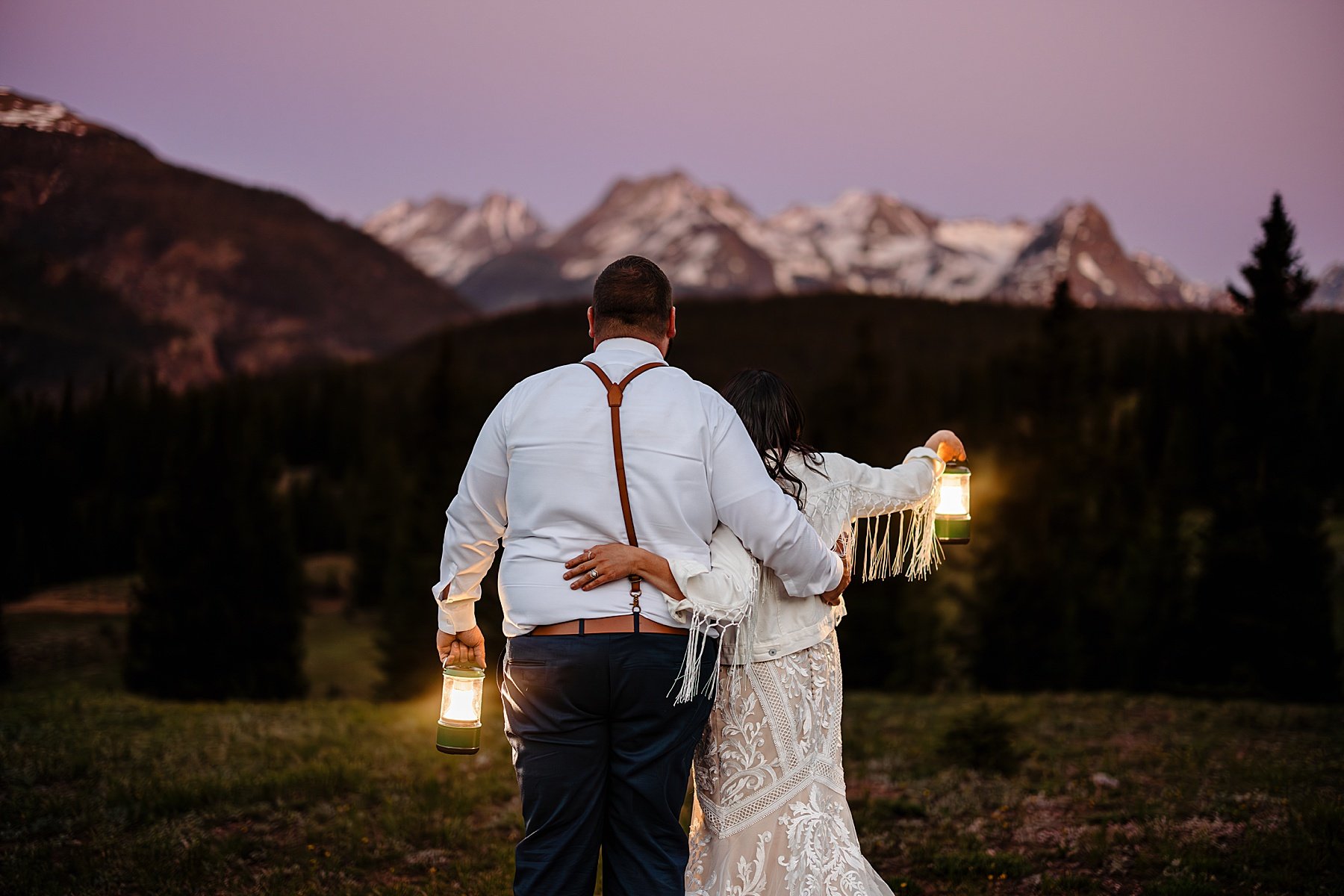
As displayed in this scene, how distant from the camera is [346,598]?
7081 centimetres

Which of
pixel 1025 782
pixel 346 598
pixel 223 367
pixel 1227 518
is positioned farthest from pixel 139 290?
pixel 223 367

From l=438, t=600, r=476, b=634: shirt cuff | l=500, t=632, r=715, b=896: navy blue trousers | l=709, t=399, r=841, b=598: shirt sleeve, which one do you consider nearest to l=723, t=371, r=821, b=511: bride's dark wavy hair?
l=709, t=399, r=841, b=598: shirt sleeve

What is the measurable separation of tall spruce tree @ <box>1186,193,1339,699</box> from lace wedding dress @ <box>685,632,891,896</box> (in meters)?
25.6

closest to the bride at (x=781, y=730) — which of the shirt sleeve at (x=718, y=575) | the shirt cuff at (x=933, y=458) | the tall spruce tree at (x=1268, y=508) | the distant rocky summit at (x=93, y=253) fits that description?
the shirt sleeve at (x=718, y=575)

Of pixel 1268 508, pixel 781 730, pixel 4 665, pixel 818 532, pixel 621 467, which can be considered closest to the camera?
pixel 621 467

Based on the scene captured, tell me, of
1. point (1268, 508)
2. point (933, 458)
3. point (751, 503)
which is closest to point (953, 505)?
point (933, 458)

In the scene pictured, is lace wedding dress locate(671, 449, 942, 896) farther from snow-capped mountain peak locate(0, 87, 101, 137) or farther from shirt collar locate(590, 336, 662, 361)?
snow-capped mountain peak locate(0, 87, 101, 137)

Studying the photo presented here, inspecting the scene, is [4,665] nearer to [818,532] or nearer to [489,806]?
[489,806]

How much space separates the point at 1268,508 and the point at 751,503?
93.2ft

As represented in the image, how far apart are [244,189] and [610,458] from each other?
188 m

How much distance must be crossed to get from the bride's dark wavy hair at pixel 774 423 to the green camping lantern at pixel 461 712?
61.6 inches

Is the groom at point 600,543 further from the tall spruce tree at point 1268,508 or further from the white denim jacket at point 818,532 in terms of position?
the tall spruce tree at point 1268,508

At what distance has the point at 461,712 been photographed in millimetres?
4129

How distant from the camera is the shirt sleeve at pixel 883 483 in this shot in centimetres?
433
